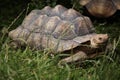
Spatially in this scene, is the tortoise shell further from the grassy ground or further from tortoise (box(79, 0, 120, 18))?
tortoise (box(79, 0, 120, 18))

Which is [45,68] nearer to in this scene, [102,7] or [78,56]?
[78,56]

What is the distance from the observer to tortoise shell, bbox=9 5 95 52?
5.40 m

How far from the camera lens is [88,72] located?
4.99m

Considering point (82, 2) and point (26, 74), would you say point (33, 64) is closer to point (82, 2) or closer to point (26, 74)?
point (26, 74)

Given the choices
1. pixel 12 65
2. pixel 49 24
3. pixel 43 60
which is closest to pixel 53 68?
pixel 43 60

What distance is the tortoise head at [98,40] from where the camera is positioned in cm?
523

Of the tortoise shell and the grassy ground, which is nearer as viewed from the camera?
the grassy ground

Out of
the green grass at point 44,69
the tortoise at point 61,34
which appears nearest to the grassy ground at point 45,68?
the green grass at point 44,69

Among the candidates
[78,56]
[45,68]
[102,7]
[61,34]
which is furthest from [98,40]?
[102,7]

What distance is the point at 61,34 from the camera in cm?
538

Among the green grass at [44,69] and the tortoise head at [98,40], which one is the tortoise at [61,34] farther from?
the green grass at [44,69]

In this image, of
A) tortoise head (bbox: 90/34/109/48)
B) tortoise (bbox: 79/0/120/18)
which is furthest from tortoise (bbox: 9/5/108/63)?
tortoise (bbox: 79/0/120/18)

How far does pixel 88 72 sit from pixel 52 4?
2180 mm

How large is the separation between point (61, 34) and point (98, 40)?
1.49 feet
